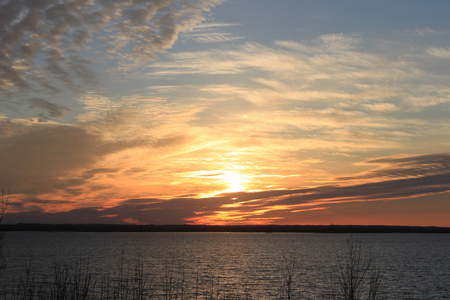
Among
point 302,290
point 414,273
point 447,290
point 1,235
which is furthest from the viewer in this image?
point 414,273

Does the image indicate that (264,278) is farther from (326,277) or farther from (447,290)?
(447,290)

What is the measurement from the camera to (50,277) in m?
51.9

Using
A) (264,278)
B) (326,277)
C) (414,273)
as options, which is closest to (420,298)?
(326,277)

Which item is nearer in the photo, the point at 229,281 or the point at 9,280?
the point at 9,280

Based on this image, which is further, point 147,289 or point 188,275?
point 188,275

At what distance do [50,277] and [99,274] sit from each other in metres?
8.11

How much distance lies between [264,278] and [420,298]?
20.7 m

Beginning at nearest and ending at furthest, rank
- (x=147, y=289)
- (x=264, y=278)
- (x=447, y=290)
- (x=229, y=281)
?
(x=147, y=289) < (x=447, y=290) < (x=229, y=281) < (x=264, y=278)

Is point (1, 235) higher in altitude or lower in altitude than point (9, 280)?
higher

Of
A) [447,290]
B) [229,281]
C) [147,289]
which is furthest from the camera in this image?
[229,281]

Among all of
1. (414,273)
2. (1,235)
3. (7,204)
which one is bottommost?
(414,273)

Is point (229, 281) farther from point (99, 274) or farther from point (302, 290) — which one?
point (99, 274)

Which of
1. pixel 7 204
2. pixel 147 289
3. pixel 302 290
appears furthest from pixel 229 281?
pixel 7 204

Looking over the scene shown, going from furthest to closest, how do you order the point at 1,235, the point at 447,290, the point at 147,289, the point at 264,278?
the point at 264,278
the point at 447,290
the point at 147,289
the point at 1,235
